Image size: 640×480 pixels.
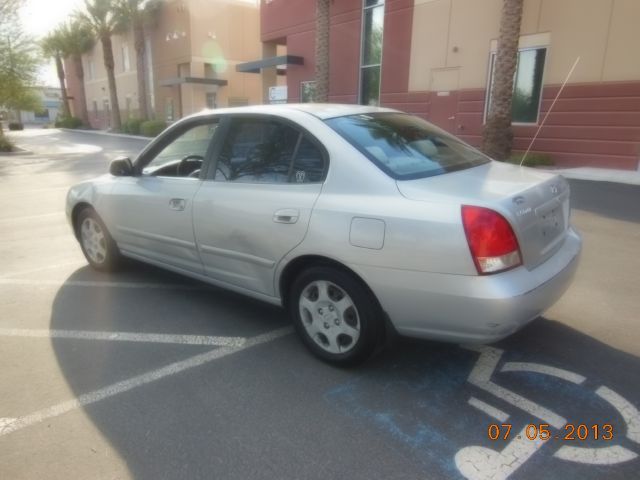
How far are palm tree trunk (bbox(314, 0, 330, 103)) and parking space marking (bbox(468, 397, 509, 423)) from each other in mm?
16759

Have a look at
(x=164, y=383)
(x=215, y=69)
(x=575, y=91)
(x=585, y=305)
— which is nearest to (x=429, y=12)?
(x=575, y=91)

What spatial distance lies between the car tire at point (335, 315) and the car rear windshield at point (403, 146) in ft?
2.38

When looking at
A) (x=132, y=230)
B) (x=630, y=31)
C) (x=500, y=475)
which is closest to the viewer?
(x=500, y=475)

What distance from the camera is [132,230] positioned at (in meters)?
4.31

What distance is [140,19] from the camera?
102ft

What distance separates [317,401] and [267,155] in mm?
1682

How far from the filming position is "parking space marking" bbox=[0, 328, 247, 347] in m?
3.48

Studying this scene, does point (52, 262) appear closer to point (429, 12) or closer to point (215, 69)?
point (429, 12)

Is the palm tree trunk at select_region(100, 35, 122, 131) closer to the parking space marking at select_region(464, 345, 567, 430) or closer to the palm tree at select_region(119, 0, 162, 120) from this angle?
the palm tree at select_region(119, 0, 162, 120)

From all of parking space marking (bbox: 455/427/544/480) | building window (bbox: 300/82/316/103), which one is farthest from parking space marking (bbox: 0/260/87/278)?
building window (bbox: 300/82/316/103)

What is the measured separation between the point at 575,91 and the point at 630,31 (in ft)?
5.69

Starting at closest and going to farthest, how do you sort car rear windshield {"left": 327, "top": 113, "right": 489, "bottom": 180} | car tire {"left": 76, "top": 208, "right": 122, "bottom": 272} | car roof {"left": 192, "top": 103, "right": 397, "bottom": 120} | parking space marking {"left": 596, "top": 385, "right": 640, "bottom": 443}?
parking space marking {"left": 596, "top": 385, "right": 640, "bottom": 443}
car rear windshield {"left": 327, "top": 113, "right": 489, "bottom": 180}
car roof {"left": 192, "top": 103, "right": 397, "bottom": 120}
car tire {"left": 76, "top": 208, "right": 122, "bottom": 272}

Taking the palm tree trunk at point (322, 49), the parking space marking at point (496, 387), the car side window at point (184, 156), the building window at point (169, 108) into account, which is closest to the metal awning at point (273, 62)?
the palm tree trunk at point (322, 49)

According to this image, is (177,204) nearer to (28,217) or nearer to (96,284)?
(96,284)
